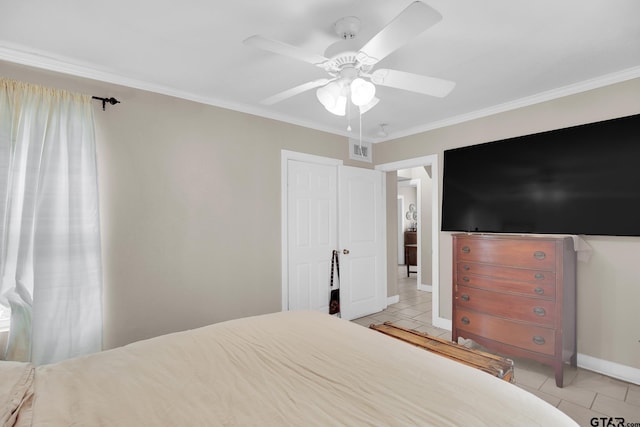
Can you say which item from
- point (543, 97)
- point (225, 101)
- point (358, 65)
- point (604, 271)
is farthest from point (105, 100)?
point (604, 271)

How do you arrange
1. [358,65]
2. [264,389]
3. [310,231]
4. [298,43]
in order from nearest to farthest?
1. [264,389]
2. [358,65]
3. [298,43]
4. [310,231]

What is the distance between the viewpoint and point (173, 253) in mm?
2760

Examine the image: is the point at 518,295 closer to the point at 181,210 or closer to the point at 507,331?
the point at 507,331

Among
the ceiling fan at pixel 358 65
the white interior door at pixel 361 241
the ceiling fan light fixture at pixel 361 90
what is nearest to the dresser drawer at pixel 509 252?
the white interior door at pixel 361 241

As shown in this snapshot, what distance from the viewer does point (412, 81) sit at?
1.81m

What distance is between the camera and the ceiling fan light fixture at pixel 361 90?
172 cm

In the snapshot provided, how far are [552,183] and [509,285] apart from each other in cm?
102

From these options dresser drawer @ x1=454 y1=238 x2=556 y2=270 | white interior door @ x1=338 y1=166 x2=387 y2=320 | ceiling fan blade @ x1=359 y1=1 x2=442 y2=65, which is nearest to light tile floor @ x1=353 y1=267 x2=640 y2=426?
dresser drawer @ x1=454 y1=238 x2=556 y2=270

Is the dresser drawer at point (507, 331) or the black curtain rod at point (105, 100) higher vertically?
the black curtain rod at point (105, 100)

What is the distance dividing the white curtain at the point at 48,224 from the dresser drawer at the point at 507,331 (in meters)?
3.21

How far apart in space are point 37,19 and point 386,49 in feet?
6.78

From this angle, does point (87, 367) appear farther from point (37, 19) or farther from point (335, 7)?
point (335, 7)

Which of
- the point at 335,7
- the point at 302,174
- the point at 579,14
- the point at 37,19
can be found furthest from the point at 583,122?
the point at 37,19

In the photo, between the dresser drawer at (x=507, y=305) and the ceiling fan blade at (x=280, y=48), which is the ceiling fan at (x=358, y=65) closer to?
the ceiling fan blade at (x=280, y=48)
